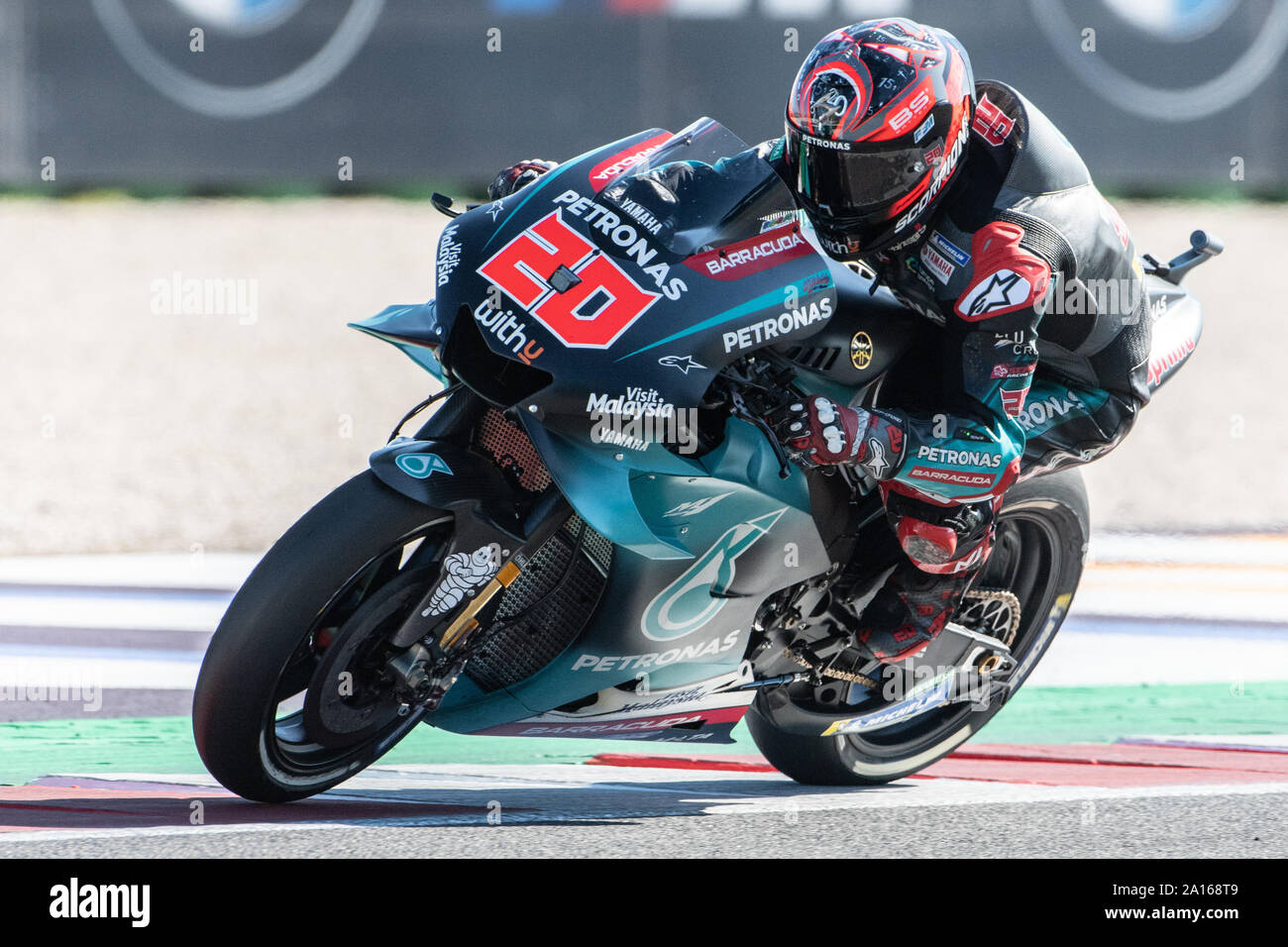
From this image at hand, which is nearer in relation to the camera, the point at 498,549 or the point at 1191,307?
the point at 498,549

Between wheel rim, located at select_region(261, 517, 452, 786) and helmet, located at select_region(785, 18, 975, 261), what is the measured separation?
1.11 metres

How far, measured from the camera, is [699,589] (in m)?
4.02

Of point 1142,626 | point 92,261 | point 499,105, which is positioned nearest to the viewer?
point 1142,626

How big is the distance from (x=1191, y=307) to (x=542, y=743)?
7.38 ft

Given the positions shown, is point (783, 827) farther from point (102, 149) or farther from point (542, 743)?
point (102, 149)

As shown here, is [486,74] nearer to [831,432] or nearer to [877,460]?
[877,460]

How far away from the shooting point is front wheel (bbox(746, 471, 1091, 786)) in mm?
4781

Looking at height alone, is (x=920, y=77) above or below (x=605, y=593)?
above

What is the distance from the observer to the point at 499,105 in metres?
14.7

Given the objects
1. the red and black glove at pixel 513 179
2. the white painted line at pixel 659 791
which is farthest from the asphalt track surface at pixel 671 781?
the red and black glove at pixel 513 179

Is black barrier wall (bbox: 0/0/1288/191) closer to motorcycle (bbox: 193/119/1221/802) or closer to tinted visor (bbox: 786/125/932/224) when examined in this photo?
motorcycle (bbox: 193/119/1221/802)

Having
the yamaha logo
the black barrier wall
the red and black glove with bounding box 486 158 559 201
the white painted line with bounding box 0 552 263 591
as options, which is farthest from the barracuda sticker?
the black barrier wall

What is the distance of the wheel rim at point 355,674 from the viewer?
377 cm
